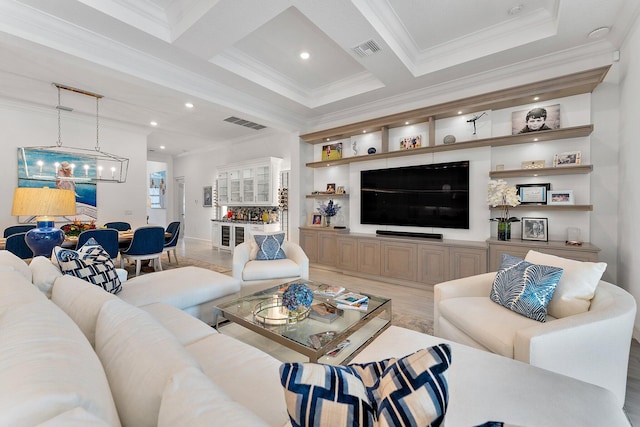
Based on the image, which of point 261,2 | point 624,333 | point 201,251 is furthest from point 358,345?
point 201,251

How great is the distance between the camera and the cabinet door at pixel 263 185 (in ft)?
20.6

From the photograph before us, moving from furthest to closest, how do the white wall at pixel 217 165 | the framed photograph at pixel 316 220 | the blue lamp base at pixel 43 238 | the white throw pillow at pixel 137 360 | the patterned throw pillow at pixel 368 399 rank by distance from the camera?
the white wall at pixel 217 165 < the framed photograph at pixel 316 220 < the blue lamp base at pixel 43 238 < the white throw pillow at pixel 137 360 < the patterned throw pillow at pixel 368 399

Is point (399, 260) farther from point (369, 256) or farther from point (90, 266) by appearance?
point (90, 266)

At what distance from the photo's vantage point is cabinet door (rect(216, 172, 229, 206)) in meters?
7.27

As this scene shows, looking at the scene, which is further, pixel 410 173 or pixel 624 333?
pixel 410 173

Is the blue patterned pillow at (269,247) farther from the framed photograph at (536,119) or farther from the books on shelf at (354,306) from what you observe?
the framed photograph at (536,119)

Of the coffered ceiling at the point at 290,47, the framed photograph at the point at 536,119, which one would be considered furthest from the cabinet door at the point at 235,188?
the framed photograph at the point at 536,119

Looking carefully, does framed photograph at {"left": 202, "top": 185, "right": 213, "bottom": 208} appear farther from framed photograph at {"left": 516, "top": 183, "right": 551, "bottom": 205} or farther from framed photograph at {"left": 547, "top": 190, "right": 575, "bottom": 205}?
framed photograph at {"left": 547, "top": 190, "right": 575, "bottom": 205}

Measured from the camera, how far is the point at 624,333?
1.45m

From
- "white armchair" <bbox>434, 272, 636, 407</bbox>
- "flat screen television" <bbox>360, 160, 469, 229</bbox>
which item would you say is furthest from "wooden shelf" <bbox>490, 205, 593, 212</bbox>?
"white armchair" <bbox>434, 272, 636, 407</bbox>

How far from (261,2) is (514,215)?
374cm

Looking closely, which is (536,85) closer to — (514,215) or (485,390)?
(514,215)

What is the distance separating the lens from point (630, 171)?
102 inches

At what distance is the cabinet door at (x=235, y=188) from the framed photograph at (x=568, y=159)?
6.01 meters
